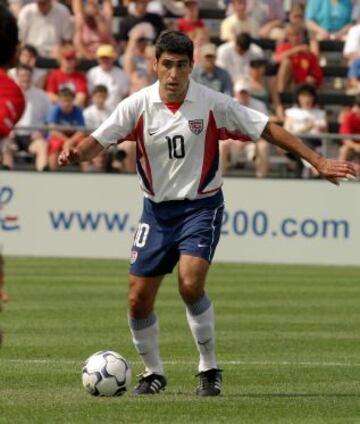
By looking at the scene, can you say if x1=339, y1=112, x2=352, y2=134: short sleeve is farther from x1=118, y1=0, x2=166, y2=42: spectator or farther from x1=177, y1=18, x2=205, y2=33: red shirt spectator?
x1=118, y1=0, x2=166, y2=42: spectator

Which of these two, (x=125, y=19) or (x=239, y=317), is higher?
(x=125, y=19)

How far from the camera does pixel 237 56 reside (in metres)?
27.3

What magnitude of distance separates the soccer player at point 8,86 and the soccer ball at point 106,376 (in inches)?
136

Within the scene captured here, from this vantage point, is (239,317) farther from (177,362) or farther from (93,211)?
(93,211)

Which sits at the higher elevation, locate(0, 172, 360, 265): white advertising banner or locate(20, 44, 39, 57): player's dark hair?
locate(20, 44, 39, 57): player's dark hair

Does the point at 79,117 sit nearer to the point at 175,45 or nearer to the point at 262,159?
the point at 262,159

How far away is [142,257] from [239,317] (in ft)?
18.8

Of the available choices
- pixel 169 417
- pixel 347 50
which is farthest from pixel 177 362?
pixel 347 50

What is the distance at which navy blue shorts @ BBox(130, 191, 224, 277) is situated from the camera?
10625 mm

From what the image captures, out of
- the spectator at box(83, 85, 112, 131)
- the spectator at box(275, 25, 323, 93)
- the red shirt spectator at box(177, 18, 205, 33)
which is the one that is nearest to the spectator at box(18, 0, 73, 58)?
the red shirt spectator at box(177, 18, 205, 33)

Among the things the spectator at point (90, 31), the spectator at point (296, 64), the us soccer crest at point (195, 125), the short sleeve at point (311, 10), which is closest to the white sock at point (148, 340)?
the us soccer crest at point (195, 125)

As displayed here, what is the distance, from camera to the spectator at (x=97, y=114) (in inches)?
984

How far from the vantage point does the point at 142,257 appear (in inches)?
420

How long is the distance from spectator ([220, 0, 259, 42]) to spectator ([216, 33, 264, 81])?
0.81 m
